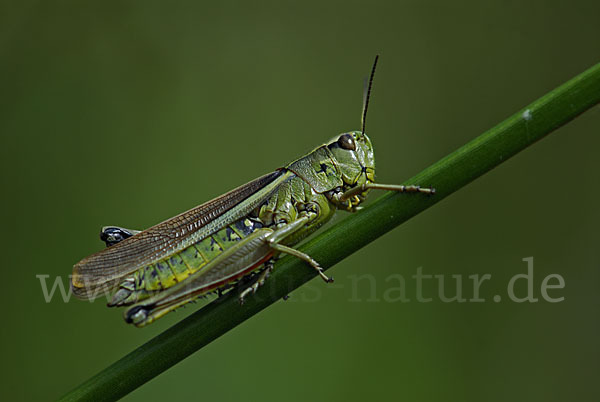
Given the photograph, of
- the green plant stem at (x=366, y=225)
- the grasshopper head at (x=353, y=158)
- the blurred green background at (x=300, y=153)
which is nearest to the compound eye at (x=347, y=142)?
the grasshopper head at (x=353, y=158)

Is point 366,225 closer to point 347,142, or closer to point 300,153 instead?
point 347,142

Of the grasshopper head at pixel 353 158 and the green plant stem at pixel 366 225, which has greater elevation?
the grasshopper head at pixel 353 158

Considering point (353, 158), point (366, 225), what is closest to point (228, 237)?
point (353, 158)

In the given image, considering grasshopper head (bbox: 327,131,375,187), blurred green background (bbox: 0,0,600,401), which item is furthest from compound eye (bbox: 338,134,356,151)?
blurred green background (bbox: 0,0,600,401)

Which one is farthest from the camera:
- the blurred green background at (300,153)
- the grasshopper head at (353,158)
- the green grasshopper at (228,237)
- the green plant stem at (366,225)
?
the blurred green background at (300,153)

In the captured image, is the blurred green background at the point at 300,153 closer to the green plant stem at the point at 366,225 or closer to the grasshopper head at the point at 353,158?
the grasshopper head at the point at 353,158

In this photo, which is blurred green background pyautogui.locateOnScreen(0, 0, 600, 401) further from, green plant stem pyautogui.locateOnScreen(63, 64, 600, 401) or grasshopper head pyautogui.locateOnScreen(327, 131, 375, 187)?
green plant stem pyautogui.locateOnScreen(63, 64, 600, 401)

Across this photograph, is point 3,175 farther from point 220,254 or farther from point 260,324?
point 220,254

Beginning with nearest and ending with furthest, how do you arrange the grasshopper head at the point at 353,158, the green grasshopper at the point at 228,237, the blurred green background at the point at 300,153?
the green grasshopper at the point at 228,237, the grasshopper head at the point at 353,158, the blurred green background at the point at 300,153
